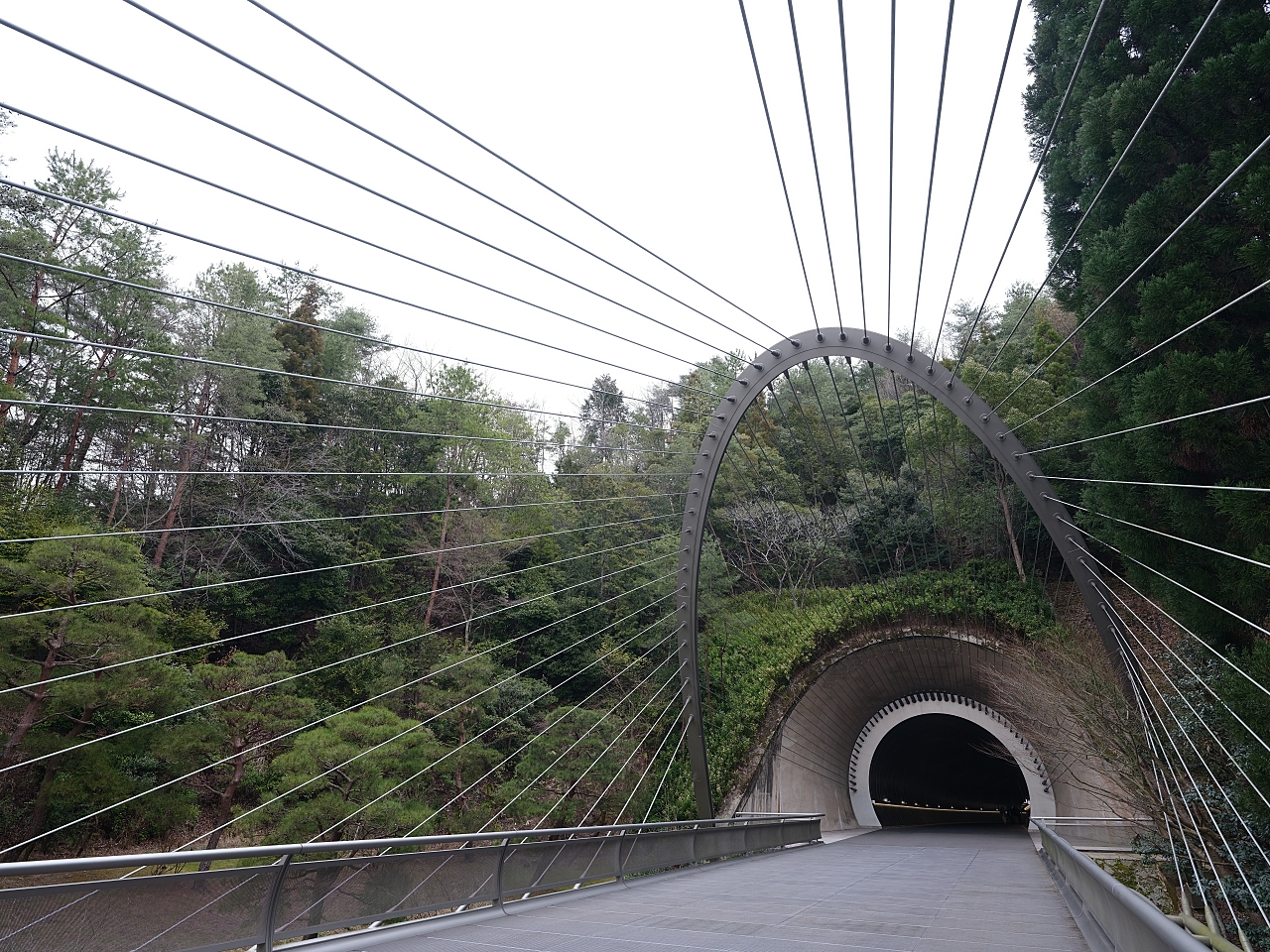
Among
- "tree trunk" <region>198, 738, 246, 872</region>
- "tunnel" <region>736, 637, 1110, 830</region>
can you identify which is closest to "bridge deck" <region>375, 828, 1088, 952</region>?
"tunnel" <region>736, 637, 1110, 830</region>

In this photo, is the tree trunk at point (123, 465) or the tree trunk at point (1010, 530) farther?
the tree trunk at point (123, 465)

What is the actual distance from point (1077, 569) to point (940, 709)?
42.2 feet

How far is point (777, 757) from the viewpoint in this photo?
1864 centimetres

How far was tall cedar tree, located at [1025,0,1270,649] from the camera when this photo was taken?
6.67m

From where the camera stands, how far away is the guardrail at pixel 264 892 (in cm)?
270

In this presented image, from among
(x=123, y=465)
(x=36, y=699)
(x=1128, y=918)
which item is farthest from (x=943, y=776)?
(x=1128, y=918)

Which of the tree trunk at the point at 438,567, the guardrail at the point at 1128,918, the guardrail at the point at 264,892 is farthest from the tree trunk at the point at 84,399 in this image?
the guardrail at the point at 1128,918

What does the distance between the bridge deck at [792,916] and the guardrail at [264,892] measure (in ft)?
1.00

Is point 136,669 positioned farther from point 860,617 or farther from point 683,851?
point 860,617

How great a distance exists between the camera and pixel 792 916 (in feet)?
16.1

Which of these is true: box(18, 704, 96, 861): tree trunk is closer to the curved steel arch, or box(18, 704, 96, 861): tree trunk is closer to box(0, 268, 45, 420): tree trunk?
box(0, 268, 45, 420): tree trunk

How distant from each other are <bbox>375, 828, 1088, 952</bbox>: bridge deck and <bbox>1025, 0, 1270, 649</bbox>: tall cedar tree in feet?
10.8

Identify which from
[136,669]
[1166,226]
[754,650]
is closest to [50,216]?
[136,669]

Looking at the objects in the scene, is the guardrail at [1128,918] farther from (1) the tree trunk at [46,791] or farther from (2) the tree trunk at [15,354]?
(2) the tree trunk at [15,354]
